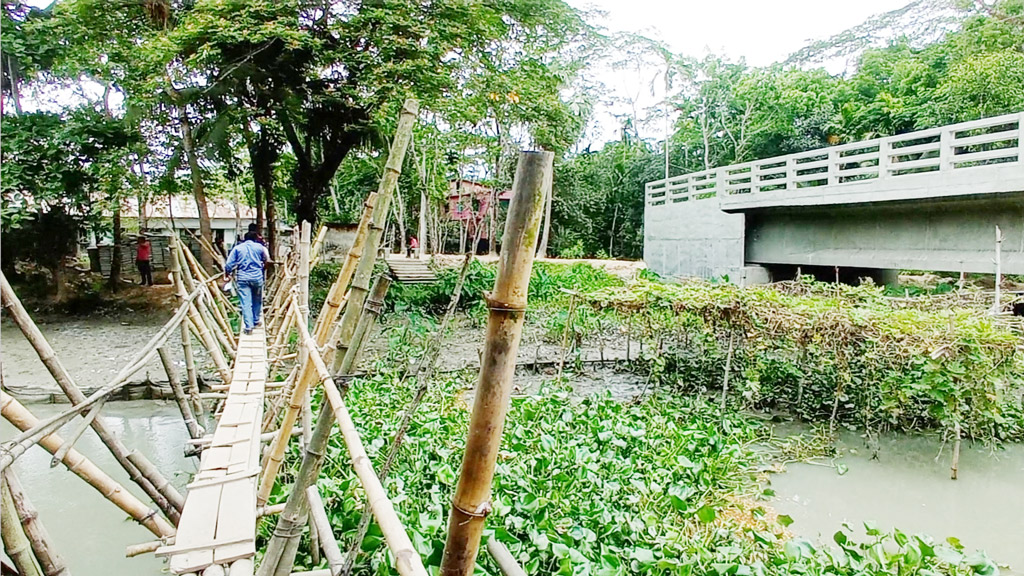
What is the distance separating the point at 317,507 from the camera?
2049 millimetres

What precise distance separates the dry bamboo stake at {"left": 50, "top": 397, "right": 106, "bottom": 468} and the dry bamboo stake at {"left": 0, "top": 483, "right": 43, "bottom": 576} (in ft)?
0.63

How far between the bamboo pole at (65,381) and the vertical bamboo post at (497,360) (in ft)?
3.40

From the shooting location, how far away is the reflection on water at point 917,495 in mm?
3855

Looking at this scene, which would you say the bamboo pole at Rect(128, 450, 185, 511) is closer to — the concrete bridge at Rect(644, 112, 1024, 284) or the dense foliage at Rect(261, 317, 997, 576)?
the dense foliage at Rect(261, 317, 997, 576)

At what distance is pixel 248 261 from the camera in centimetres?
609

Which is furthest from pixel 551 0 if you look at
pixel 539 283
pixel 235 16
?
pixel 539 283

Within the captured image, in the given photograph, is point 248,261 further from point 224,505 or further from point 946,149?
point 946,149

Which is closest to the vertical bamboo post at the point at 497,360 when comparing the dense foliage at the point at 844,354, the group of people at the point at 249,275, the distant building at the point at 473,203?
the dense foliage at the point at 844,354

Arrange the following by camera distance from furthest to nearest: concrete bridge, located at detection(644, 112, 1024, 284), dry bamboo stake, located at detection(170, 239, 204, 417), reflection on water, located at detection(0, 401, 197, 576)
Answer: concrete bridge, located at detection(644, 112, 1024, 284), reflection on water, located at detection(0, 401, 197, 576), dry bamboo stake, located at detection(170, 239, 204, 417)

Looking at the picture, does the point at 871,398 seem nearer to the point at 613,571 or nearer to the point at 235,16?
the point at 613,571

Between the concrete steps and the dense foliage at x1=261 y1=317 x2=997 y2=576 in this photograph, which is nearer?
the dense foliage at x1=261 y1=317 x2=997 y2=576

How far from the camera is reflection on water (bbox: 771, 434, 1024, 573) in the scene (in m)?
3.86

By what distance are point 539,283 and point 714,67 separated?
10834 mm

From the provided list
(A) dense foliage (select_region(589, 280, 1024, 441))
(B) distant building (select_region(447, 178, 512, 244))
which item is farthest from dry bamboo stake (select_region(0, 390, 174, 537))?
(B) distant building (select_region(447, 178, 512, 244))
